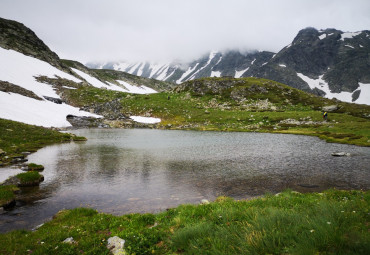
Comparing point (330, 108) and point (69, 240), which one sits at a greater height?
point (330, 108)

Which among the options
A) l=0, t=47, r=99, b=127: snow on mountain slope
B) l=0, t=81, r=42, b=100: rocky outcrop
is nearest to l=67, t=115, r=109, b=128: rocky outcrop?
l=0, t=47, r=99, b=127: snow on mountain slope

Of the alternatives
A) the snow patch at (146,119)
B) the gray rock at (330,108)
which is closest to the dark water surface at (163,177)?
the snow patch at (146,119)

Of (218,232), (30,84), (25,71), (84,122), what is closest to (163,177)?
(218,232)

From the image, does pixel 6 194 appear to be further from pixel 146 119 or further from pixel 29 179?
pixel 146 119

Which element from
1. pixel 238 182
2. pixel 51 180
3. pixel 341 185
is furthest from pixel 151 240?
pixel 341 185

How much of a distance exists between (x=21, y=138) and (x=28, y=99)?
39.0m

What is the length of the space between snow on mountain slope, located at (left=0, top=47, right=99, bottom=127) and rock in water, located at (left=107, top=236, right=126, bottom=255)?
5246 centimetres

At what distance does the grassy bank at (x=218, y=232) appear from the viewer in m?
5.17

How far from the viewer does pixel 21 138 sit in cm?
3438

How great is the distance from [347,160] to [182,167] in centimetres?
2155

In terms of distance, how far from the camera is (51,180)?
18.6 m

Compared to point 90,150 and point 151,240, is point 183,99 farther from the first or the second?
point 151,240

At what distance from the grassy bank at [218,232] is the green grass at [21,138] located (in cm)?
2055

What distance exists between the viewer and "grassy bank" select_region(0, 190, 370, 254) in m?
5.17
